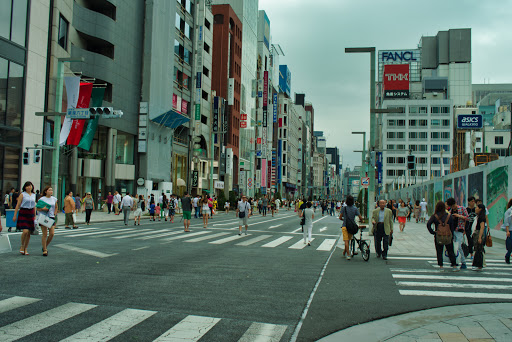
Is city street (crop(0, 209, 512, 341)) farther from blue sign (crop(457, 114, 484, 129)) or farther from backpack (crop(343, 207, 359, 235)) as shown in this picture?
blue sign (crop(457, 114, 484, 129))

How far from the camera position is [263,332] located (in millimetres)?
5855

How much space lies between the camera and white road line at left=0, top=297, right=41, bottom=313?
6.56 metres

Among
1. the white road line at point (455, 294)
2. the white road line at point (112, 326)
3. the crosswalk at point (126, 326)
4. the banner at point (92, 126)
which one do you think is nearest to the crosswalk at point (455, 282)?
the white road line at point (455, 294)

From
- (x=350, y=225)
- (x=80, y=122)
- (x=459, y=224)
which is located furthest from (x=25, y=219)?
(x=80, y=122)

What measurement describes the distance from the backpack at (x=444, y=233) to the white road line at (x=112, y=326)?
760cm

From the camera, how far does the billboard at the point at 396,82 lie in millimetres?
115938

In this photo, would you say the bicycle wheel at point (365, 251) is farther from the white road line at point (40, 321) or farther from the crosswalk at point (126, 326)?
the white road line at point (40, 321)

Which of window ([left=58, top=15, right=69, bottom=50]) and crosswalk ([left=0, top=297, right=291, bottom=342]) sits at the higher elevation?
window ([left=58, top=15, right=69, bottom=50])

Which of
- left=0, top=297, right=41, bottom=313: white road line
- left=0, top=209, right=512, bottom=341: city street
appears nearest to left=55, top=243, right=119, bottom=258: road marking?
left=0, top=209, right=512, bottom=341: city street

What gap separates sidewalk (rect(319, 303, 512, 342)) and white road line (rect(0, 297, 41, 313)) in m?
4.14

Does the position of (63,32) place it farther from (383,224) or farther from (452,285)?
(452,285)

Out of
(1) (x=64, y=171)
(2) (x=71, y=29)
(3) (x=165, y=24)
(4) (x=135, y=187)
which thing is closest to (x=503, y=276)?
(1) (x=64, y=171)

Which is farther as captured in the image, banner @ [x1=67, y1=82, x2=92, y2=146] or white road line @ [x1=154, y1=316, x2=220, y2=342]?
banner @ [x1=67, y1=82, x2=92, y2=146]

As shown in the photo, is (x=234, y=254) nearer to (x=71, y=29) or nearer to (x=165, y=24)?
(x=71, y=29)
